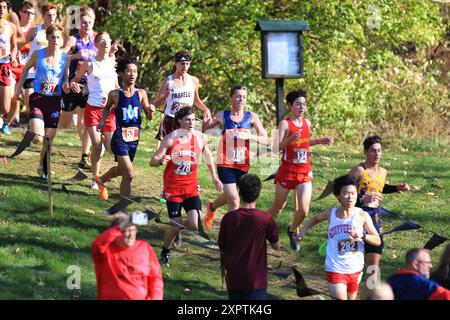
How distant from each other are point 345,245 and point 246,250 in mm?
1249

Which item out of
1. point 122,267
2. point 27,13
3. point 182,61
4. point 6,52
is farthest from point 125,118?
point 122,267

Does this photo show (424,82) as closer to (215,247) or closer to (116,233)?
(215,247)

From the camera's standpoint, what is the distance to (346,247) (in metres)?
10.4

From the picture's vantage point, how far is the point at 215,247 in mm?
12875

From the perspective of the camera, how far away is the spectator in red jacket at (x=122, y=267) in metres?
8.75

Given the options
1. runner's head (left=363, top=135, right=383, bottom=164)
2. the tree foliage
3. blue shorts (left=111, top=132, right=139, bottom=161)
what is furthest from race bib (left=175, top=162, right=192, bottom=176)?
the tree foliage

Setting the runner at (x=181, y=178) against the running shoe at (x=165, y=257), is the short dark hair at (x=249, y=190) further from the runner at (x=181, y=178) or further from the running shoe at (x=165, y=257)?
the running shoe at (x=165, y=257)

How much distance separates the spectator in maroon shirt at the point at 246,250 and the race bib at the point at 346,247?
97 centimetres

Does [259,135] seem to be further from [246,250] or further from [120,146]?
[246,250]

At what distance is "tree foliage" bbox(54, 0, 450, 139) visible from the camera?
20516mm

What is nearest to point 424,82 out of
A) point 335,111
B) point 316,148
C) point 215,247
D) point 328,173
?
point 335,111

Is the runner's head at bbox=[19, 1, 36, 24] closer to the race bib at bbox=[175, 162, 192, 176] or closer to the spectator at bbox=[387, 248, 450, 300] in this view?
the race bib at bbox=[175, 162, 192, 176]

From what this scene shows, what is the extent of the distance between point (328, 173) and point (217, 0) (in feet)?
17.2

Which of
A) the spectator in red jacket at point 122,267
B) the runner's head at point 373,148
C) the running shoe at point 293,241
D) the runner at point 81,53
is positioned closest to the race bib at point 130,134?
the runner at point 81,53
